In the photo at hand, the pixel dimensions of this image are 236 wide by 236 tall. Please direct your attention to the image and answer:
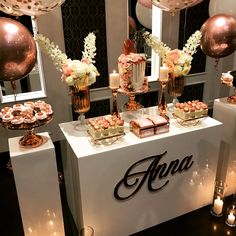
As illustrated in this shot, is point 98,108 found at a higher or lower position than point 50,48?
lower

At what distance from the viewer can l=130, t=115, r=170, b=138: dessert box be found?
6.90 ft

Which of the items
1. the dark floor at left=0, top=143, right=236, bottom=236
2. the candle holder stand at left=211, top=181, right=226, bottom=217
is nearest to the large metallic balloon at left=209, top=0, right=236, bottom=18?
the candle holder stand at left=211, top=181, right=226, bottom=217

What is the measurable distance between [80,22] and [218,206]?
9.27 ft

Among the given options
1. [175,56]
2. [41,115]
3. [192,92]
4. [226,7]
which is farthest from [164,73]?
[192,92]

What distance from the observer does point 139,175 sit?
2.16 m

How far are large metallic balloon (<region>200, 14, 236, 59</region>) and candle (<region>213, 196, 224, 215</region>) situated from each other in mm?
1534

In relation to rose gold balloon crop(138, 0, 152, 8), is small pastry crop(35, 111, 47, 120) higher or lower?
lower

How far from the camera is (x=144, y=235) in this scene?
93.6 inches

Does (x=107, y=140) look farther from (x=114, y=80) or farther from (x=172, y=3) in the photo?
(x=172, y=3)

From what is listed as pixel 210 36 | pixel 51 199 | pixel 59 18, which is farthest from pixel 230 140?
pixel 59 18

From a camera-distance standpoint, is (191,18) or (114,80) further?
(191,18)

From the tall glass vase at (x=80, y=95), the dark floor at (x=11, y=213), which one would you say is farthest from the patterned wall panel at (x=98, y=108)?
the tall glass vase at (x=80, y=95)

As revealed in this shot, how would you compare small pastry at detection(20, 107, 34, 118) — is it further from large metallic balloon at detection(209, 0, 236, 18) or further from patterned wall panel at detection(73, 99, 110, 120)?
large metallic balloon at detection(209, 0, 236, 18)

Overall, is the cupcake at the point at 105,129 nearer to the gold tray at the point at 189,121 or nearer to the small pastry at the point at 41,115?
the small pastry at the point at 41,115
